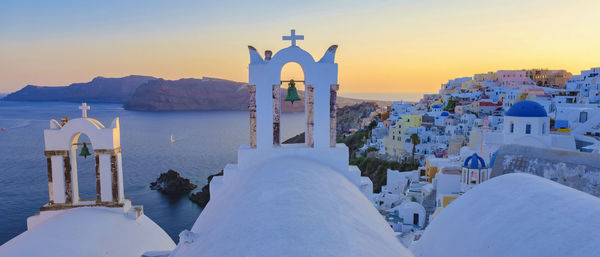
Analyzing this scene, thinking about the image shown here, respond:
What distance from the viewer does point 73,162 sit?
717 cm

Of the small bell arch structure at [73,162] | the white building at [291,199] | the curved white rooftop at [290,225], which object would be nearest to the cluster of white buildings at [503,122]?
the white building at [291,199]

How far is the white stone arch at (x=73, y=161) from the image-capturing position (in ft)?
22.8

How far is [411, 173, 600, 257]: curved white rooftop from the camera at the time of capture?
3814mm

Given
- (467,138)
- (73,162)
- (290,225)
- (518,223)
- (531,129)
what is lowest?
(467,138)

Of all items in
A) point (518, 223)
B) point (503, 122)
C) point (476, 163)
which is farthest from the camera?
point (503, 122)

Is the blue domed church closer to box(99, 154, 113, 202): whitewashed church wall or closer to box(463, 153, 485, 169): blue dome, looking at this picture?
box(463, 153, 485, 169): blue dome

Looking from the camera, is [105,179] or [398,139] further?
[398,139]

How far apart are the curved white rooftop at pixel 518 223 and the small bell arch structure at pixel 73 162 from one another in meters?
5.29

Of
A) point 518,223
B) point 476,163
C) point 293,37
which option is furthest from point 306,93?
point 476,163

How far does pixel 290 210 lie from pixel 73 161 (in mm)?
5610

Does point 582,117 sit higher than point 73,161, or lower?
lower

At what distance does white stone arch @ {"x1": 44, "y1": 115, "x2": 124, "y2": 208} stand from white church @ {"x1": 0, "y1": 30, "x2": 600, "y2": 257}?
0.06 ft

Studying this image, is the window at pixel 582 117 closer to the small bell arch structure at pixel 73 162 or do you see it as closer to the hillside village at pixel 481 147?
the hillside village at pixel 481 147

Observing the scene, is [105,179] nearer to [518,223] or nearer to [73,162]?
[73,162]
